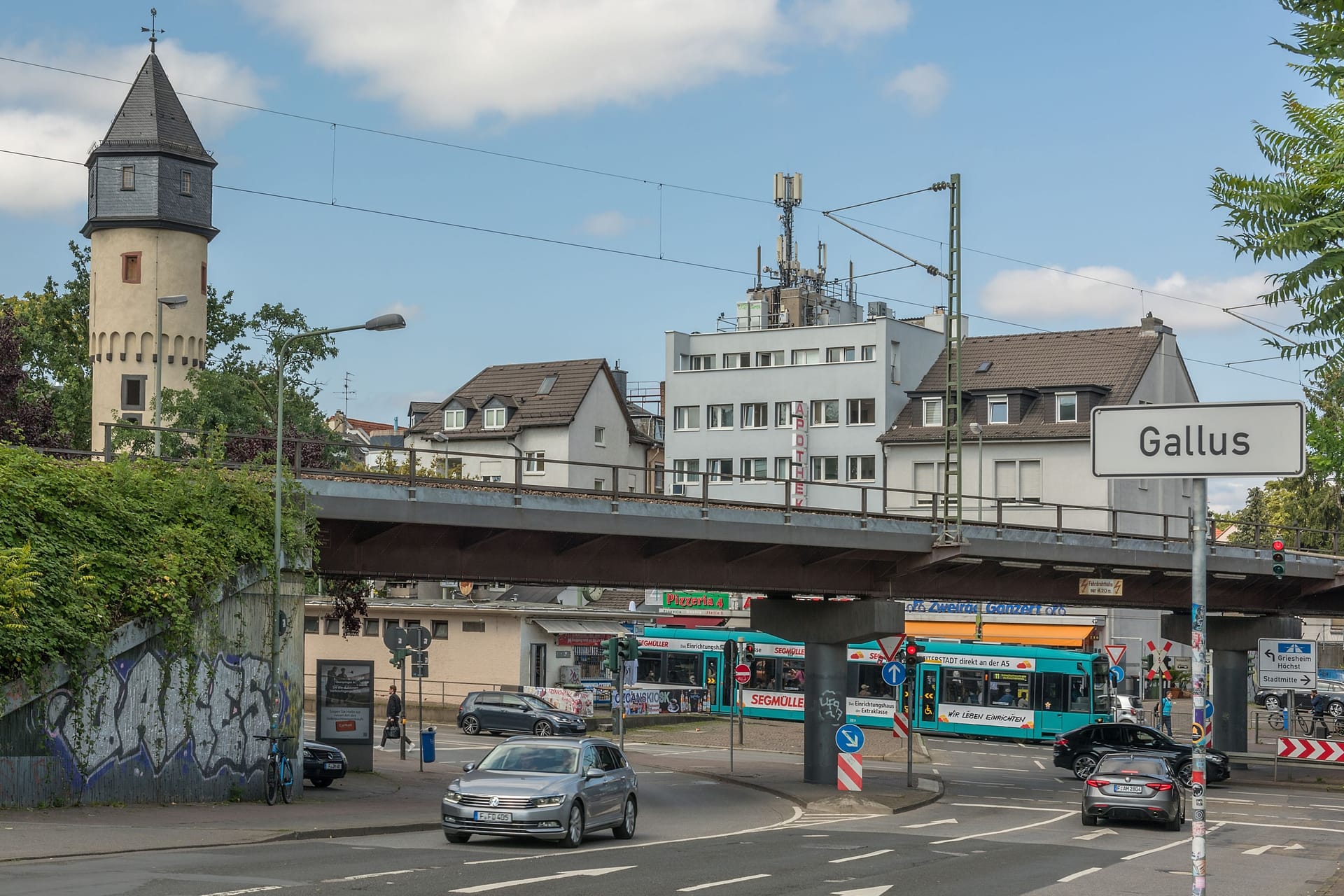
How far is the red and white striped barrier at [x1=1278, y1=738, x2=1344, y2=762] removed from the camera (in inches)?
1576

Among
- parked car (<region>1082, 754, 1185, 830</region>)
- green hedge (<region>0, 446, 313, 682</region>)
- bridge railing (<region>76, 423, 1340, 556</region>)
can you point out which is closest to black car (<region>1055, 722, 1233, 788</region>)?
bridge railing (<region>76, 423, 1340, 556</region>)

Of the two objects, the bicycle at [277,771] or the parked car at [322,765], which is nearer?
the bicycle at [277,771]

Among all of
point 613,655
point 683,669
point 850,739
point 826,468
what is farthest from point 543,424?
point 850,739

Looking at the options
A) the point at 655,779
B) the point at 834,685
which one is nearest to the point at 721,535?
the point at 834,685

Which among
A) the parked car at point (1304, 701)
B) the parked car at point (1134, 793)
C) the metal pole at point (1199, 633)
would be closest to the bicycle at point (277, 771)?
the parked car at point (1134, 793)

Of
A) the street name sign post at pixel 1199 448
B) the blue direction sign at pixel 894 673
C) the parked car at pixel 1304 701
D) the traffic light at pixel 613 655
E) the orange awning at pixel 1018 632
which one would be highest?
the street name sign post at pixel 1199 448

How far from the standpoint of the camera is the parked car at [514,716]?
48562 mm

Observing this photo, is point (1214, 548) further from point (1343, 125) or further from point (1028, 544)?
point (1343, 125)

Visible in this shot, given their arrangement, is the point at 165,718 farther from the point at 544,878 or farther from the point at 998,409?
the point at 998,409

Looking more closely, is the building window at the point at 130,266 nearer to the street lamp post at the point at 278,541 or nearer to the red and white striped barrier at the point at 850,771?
the street lamp post at the point at 278,541

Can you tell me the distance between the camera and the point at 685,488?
8338cm

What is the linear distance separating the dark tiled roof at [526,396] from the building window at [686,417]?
512 cm

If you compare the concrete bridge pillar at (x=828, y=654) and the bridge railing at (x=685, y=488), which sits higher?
the bridge railing at (x=685, y=488)

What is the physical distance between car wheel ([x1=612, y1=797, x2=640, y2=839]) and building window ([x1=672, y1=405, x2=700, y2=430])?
59.1 m
